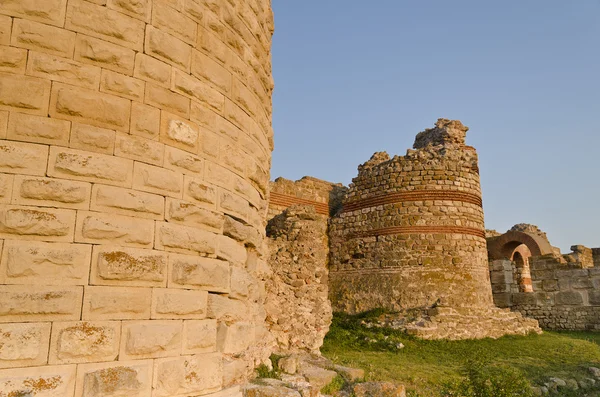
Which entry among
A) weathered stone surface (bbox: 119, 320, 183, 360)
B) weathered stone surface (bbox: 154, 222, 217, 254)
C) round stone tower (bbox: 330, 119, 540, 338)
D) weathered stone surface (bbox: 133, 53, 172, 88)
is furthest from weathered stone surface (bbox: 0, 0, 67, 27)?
round stone tower (bbox: 330, 119, 540, 338)

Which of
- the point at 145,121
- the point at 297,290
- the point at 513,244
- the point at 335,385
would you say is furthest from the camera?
the point at 513,244

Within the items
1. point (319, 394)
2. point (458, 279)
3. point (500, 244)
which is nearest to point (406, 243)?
point (458, 279)

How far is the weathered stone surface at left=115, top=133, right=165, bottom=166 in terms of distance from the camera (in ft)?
9.89

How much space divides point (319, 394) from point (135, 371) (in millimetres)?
2857

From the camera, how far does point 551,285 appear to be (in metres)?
15.5

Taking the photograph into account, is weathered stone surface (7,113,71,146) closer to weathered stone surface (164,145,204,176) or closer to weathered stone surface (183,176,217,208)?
weathered stone surface (164,145,204,176)

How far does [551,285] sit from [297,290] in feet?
39.0

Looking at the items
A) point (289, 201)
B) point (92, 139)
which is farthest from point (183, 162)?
point (289, 201)

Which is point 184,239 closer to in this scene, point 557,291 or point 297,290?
point 297,290

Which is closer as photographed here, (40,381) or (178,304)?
(40,381)

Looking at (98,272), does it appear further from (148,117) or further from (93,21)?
(93,21)

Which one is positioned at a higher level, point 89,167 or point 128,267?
point 89,167

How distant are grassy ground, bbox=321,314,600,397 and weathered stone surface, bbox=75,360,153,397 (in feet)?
13.8

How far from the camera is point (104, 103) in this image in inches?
118
